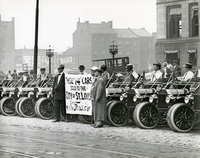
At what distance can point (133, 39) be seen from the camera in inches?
3241

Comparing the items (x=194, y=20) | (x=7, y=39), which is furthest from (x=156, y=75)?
(x=7, y=39)

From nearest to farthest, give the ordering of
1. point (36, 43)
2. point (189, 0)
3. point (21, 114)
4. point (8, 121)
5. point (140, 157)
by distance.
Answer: point (140, 157) < point (8, 121) < point (21, 114) < point (36, 43) < point (189, 0)

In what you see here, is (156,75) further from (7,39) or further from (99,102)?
(7,39)

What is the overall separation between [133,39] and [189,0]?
40.0m

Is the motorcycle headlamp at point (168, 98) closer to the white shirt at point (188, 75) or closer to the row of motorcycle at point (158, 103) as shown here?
the row of motorcycle at point (158, 103)

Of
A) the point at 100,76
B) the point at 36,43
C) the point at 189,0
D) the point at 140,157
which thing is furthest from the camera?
the point at 189,0

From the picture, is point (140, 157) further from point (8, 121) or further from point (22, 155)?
point (8, 121)

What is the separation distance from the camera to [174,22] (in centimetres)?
4431

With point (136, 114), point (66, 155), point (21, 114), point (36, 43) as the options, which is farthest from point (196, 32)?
point (66, 155)

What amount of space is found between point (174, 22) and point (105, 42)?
37.4m

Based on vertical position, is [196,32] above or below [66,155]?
above

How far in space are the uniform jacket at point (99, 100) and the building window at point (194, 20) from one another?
2772 centimetres

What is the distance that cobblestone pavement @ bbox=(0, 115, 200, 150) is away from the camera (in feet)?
38.6

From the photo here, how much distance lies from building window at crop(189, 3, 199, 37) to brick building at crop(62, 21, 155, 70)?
31.8 m
